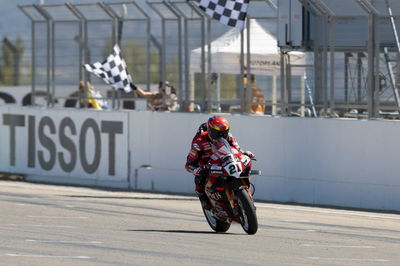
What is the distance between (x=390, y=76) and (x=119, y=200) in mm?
4504

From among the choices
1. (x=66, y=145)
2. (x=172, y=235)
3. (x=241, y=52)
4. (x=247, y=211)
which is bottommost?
(x=172, y=235)

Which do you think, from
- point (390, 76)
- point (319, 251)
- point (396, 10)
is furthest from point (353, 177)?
point (319, 251)

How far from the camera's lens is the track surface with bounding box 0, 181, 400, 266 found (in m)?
8.94

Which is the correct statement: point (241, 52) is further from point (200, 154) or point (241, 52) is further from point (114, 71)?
point (200, 154)

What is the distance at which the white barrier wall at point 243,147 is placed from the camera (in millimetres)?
14625

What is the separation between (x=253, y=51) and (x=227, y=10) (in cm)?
114

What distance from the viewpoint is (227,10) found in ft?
54.1

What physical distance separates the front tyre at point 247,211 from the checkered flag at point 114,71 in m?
8.49

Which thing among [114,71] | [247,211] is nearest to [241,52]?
[114,71]

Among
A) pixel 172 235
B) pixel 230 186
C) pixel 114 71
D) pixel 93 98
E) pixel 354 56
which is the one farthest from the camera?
pixel 93 98

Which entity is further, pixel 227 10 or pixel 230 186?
pixel 227 10

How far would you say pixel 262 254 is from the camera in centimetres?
926

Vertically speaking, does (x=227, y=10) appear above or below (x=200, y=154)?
above

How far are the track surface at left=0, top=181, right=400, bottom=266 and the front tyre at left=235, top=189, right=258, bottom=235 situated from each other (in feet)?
0.40
